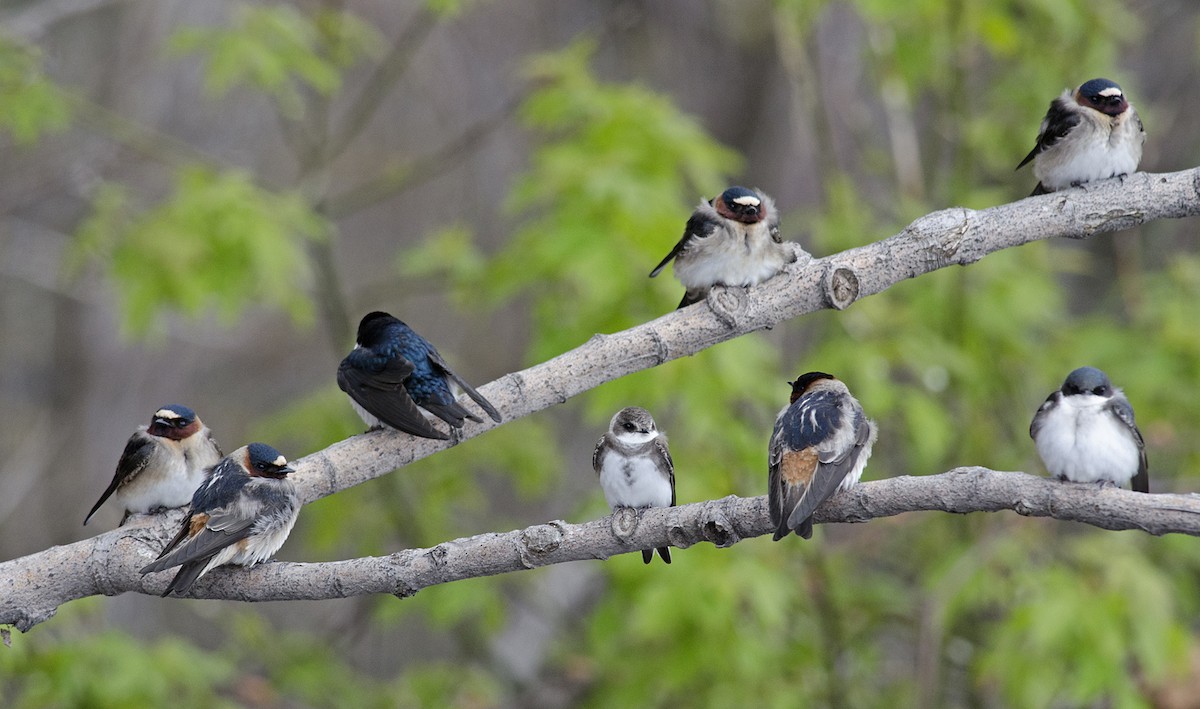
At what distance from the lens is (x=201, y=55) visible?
10383mm

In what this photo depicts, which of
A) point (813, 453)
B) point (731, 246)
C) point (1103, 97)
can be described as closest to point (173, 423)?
point (731, 246)

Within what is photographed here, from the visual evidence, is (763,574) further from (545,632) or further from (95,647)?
(545,632)

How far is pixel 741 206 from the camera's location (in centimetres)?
Answer: 441

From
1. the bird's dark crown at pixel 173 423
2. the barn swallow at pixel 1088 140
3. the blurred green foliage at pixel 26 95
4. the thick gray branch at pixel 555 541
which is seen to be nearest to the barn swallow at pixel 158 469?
the bird's dark crown at pixel 173 423

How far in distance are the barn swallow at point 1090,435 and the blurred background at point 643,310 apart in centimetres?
180

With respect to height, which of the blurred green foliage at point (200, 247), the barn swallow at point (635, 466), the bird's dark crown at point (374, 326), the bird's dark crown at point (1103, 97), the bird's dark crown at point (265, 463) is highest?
the blurred green foliage at point (200, 247)

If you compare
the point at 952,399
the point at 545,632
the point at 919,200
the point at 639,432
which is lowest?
the point at 639,432

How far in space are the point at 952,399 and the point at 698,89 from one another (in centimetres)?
454

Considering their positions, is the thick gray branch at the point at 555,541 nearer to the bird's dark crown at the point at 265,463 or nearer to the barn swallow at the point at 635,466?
the bird's dark crown at the point at 265,463

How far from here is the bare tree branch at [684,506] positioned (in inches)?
112

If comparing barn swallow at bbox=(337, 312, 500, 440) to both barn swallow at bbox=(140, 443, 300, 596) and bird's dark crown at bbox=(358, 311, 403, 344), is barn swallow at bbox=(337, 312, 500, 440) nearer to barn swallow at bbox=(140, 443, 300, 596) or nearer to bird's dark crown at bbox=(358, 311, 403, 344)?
bird's dark crown at bbox=(358, 311, 403, 344)

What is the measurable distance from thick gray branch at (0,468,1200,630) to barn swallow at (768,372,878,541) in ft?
0.20

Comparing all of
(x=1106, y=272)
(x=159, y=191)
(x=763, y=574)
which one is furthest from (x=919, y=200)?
(x=159, y=191)

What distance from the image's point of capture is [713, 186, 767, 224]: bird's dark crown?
432 centimetres
